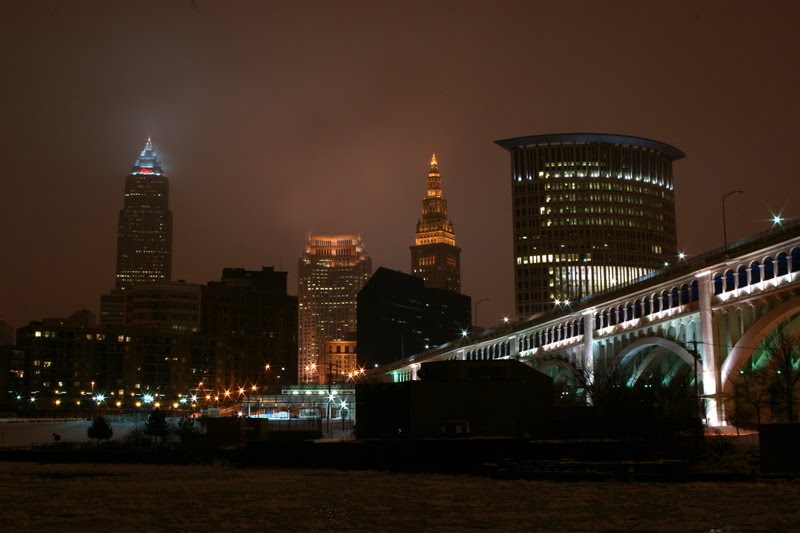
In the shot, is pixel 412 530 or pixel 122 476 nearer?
pixel 412 530

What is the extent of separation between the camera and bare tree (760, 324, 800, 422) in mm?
79688

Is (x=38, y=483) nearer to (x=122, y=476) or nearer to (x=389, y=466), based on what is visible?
(x=122, y=476)

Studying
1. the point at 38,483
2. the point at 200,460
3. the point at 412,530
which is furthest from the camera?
the point at 200,460

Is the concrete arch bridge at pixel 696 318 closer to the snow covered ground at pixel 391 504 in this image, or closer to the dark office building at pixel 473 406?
the dark office building at pixel 473 406

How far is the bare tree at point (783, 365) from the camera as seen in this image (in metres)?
79.7

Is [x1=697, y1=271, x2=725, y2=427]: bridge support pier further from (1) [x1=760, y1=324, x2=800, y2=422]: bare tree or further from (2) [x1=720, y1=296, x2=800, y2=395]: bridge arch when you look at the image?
(1) [x1=760, y1=324, x2=800, y2=422]: bare tree

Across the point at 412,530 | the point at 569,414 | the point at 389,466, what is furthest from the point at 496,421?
the point at 412,530

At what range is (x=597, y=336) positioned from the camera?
4712 inches

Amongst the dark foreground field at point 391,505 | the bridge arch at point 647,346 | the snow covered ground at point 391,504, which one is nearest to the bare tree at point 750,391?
the bridge arch at point 647,346

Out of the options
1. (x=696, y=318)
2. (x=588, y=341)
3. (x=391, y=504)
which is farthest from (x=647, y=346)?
(x=391, y=504)

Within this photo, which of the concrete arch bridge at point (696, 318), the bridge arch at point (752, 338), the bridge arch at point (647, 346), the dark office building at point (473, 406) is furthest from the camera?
the bridge arch at point (647, 346)

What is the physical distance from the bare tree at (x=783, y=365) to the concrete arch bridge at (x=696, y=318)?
5.78ft

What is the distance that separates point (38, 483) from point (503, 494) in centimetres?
3267

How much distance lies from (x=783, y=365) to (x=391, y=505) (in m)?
43.7
